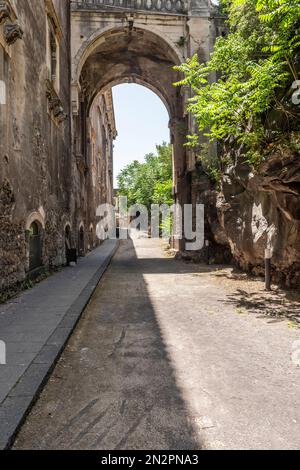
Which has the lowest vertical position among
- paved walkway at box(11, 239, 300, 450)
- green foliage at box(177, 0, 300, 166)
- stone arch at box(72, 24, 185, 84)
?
paved walkway at box(11, 239, 300, 450)

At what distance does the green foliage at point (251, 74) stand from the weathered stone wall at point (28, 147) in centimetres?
457

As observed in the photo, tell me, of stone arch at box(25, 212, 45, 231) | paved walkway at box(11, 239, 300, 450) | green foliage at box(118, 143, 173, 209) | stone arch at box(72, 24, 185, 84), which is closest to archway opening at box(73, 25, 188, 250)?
stone arch at box(72, 24, 185, 84)

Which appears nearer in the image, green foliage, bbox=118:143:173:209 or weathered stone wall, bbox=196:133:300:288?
weathered stone wall, bbox=196:133:300:288

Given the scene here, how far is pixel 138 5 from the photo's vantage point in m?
16.8

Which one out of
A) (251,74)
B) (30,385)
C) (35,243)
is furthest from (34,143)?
(30,385)

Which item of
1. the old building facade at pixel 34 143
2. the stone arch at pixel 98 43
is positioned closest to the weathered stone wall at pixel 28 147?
the old building facade at pixel 34 143

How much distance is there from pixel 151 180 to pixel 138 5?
2407cm

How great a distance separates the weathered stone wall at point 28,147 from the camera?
24.2 ft

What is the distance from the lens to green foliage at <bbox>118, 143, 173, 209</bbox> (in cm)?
2695

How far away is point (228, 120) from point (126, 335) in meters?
6.13

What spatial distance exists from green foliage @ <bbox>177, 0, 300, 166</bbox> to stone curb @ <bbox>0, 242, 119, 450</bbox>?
574cm

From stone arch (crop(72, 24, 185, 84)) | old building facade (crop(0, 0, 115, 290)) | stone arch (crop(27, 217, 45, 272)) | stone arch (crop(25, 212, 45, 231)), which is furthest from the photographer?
stone arch (crop(72, 24, 185, 84))

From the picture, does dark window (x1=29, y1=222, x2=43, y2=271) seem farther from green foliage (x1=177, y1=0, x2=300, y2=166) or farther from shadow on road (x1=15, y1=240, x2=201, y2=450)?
green foliage (x1=177, y1=0, x2=300, y2=166)
